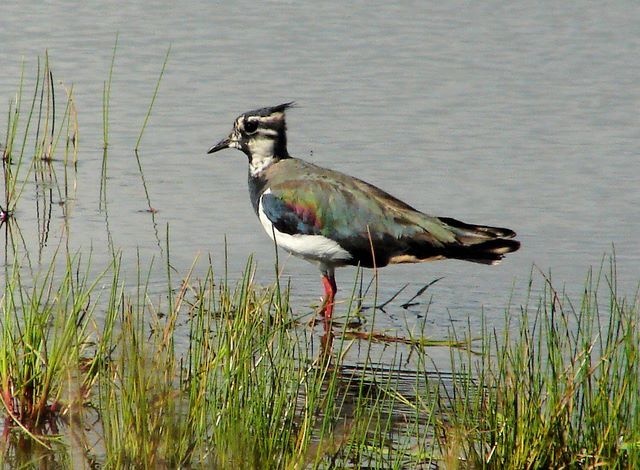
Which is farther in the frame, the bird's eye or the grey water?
the bird's eye

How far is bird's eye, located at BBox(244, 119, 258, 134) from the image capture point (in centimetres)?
847

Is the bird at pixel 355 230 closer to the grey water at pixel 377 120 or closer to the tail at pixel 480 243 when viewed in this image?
the tail at pixel 480 243

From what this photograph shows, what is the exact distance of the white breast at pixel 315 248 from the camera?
7.68 meters

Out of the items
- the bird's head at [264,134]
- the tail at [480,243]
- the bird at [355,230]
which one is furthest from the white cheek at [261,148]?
the tail at [480,243]

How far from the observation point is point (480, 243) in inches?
297

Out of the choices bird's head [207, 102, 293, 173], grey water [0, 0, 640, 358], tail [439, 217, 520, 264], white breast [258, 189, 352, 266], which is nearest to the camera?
tail [439, 217, 520, 264]

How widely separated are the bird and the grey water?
0.30m

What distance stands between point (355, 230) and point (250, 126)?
1220 millimetres

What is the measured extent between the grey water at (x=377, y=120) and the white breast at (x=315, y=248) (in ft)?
0.95

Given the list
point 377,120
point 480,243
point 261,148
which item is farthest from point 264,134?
point 377,120

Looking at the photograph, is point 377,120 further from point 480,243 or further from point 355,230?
point 480,243

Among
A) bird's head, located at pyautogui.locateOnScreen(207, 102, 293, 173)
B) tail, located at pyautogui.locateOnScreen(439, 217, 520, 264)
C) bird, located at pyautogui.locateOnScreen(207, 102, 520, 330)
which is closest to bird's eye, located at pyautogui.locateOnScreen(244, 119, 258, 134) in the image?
bird's head, located at pyautogui.locateOnScreen(207, 102, 293, 173)

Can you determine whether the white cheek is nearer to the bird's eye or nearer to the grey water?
the bird's eye

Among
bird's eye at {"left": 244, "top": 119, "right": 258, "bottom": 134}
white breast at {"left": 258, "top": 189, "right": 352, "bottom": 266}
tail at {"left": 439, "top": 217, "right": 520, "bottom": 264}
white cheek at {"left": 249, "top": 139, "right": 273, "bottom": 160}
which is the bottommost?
white breast at {"left": 258, "top": 189, "right": 352, "bottom": 266}
